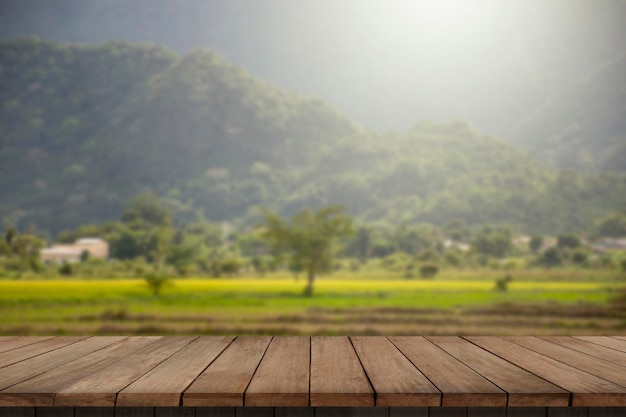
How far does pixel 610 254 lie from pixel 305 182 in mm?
5323

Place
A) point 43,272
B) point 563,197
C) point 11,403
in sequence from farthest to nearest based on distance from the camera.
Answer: point 563,197
point 43,272
point 11,403

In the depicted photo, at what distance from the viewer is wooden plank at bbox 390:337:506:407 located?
122 centimetres

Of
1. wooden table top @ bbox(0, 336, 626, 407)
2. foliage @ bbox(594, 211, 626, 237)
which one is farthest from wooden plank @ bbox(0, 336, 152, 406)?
foliage @ bbox(594, 211, 626, 237)

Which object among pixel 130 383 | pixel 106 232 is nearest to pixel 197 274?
pixel 106 232

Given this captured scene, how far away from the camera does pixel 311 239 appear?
419 inches

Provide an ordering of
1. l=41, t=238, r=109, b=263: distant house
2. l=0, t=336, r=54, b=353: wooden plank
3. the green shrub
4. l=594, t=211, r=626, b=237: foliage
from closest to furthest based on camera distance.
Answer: l=0, t=336, r=54, b=353: wooden plank
the green shrub
l=41, t=238, r=109, b=263: distant house
l=594, t=211, r=626, b=237: foliage

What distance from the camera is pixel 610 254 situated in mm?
10469

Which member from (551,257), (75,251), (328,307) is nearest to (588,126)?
(551,257)

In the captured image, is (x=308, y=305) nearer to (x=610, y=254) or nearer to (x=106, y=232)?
(x=106, y=232)
